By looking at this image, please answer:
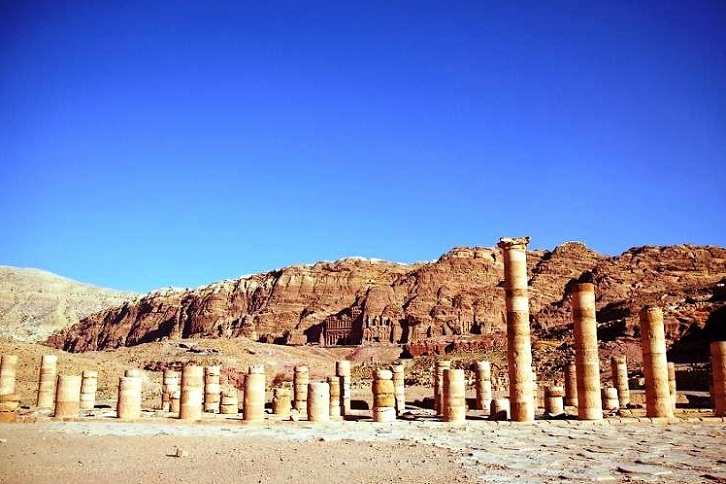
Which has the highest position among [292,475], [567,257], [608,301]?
[567,257]

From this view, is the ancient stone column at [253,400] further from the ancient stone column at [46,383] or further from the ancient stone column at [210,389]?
the ancient stone column at [46,383]

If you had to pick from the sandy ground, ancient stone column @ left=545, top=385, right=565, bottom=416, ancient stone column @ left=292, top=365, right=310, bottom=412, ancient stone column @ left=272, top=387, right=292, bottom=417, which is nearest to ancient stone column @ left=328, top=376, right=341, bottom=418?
ancient stone column @ left=272, top=387, right=292, bottom=417

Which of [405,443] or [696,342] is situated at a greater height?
[696,342]

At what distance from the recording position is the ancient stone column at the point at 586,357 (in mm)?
18844

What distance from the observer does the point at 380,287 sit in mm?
98625

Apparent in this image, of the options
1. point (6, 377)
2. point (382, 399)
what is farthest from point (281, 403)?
point (6, 377)

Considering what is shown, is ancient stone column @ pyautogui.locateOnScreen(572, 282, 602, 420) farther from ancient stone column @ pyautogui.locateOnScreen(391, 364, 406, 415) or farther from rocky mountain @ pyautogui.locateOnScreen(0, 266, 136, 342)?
rocky mountain @ pyautogui.locateOnScreen(0, 266, 136, 342)

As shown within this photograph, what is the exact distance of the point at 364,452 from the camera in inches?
512

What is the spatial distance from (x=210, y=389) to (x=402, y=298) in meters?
73.4

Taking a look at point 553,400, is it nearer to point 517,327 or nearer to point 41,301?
point 517,327

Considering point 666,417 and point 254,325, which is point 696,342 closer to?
point 666,417

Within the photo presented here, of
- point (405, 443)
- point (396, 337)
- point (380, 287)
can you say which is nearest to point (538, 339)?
point (396, 337)

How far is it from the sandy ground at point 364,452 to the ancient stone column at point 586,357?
122 cm

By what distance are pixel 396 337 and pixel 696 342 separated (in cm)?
4296
